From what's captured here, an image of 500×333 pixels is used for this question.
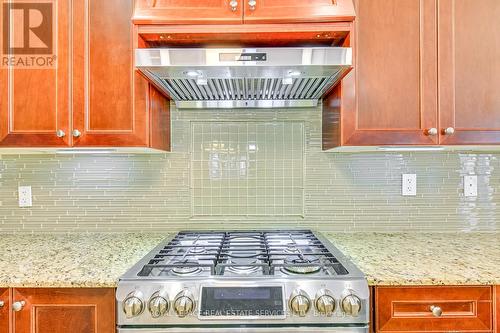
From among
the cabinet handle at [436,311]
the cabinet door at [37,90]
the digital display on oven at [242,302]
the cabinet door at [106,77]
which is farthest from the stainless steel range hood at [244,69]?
the cabinet handle at [436,311]

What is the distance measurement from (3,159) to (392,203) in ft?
7.04

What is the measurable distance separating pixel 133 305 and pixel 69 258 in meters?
0.48

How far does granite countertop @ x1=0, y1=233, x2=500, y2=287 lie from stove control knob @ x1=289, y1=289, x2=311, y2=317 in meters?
0.24

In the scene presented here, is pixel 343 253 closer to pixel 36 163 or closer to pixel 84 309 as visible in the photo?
pixel 84 309

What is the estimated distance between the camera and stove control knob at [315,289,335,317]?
1118 millimetres

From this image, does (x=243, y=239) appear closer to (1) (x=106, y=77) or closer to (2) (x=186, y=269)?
(2) (x=186, y=269)

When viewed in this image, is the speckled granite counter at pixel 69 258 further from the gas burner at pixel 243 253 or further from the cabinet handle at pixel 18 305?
the gas burner at pixel 243 253

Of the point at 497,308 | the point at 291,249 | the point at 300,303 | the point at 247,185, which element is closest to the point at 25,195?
the point at 247,185

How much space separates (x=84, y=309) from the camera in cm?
120

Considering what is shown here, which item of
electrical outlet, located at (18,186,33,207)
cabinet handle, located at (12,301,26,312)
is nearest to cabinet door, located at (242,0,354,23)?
cabinet handle, located at (12,301,26,312)

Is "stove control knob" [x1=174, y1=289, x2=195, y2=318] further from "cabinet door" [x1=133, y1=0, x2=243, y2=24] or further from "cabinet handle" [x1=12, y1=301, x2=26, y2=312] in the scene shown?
"cabinet door" [x1=133, y1=0, x2=243, y2=24]

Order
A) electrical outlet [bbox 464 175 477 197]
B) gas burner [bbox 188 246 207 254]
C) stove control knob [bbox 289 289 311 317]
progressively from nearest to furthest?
stove control knob [bbox 289 289 311 317] → gas burner [bbox 188 246 207 254] → electrical outlet [bbox 464 175 477 197]

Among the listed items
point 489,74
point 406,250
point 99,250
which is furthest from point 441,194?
point 99,250

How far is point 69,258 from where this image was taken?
1427 mm
